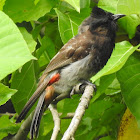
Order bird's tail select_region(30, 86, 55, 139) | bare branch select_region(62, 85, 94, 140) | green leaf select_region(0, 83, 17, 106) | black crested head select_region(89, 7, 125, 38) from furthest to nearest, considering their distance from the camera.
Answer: black crested head select_region(89, 7, 125, 38) → bird's tail select_region(30, 86, 55, 139) → green leaf select_region(0, 83, 17, 106) → bare branch select_region(62, 85, 94, 140)

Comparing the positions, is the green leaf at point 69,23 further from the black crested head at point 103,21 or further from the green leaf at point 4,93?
the green leaf at point 4,93

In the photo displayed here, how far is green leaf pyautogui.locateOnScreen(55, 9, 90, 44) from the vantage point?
149cm

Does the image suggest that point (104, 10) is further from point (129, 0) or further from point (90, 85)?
point (90, 85)

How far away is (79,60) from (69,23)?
0.16 m

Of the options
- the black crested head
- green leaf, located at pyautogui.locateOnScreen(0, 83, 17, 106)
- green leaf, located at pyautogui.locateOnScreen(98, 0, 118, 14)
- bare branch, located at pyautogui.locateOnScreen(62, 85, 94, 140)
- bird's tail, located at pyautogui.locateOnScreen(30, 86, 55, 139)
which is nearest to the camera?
bare branch, located at pyautogui.locateOnScreen(62, 85, 94, 140)

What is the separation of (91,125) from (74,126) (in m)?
0.66

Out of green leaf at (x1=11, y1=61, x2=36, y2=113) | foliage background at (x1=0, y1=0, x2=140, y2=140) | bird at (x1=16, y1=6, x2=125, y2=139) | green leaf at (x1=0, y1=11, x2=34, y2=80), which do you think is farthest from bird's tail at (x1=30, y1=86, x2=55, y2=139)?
green leaf at (x1=0, y1=11, x2=34, y2=80)

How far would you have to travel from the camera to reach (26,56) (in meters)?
1.03

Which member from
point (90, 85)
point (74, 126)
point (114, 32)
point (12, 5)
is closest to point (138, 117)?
point (90, 85)

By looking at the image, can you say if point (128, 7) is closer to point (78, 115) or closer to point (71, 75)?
point (71, 75)

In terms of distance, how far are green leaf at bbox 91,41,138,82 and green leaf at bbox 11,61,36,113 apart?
0.36 m

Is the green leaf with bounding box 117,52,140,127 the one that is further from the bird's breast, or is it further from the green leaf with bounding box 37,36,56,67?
the green leaf with bounding box 37,36,56,67

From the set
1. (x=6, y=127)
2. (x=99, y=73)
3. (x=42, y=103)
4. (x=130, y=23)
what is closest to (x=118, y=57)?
(x=99, y=73)

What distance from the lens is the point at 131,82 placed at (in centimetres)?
147
